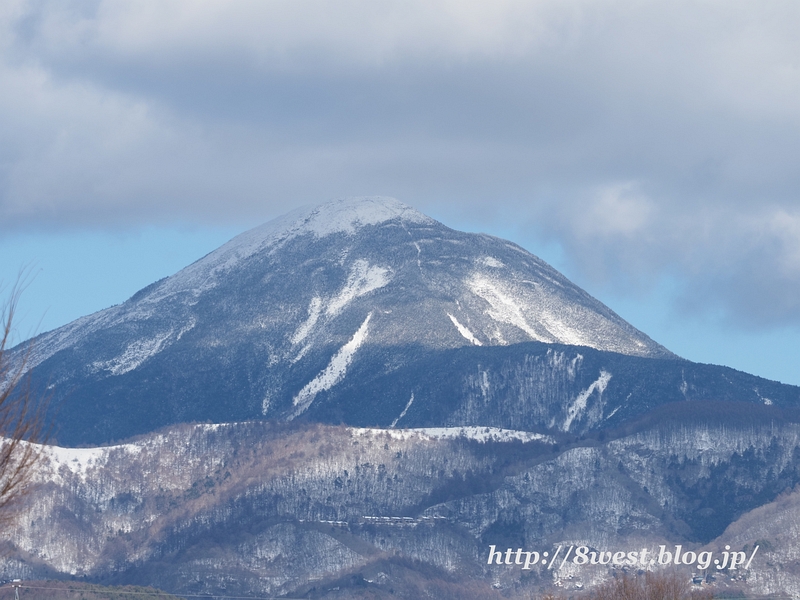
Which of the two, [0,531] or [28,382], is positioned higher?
[28,382]

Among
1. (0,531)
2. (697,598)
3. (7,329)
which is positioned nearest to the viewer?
(7,329)

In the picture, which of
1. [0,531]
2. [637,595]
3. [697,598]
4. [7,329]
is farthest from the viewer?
[697,598]

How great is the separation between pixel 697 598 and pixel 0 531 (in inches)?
3954

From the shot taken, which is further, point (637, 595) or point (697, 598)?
point (697, 598)

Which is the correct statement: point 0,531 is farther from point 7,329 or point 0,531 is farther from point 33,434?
point 7,329

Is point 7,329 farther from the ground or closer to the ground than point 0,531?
farther from the ground

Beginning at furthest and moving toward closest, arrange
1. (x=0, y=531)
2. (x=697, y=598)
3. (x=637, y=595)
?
(x=697, y=598) < (x=637, y=595) < (x=0, y=531)

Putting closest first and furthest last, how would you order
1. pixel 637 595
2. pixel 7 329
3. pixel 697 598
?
pixel 7 329 < pixel 637 595 < pixel 697 598

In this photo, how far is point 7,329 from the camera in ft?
159

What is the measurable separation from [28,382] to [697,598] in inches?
4143

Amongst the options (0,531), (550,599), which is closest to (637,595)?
(550,599)

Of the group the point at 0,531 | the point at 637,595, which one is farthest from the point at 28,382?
the point at 637,595

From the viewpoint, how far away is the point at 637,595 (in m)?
130

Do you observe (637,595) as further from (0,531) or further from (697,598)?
(0,531)
